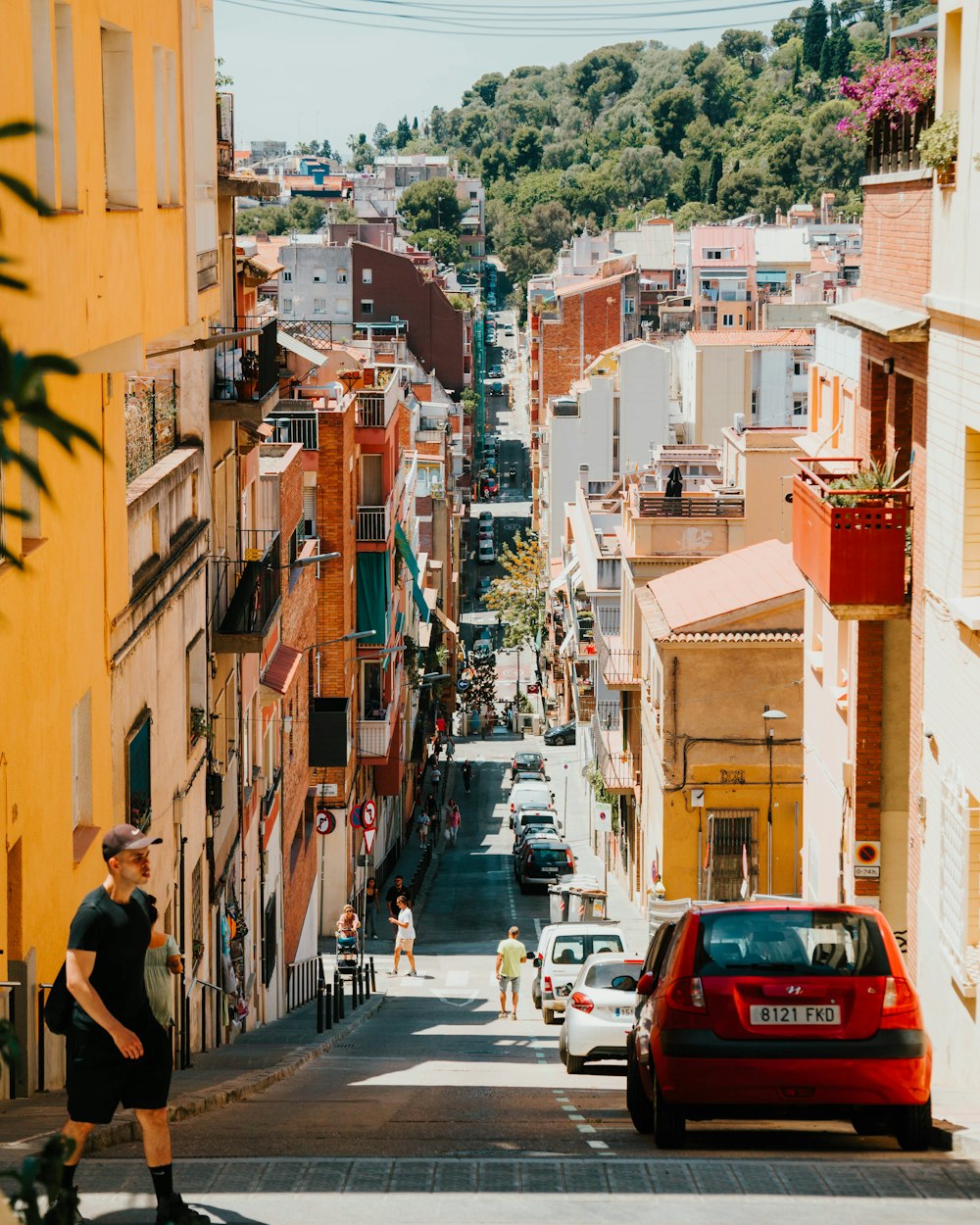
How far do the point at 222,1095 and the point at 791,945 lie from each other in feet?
14.8

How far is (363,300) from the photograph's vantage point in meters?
110

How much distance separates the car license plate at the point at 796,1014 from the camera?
9.80m

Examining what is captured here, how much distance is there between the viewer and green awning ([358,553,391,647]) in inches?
1807

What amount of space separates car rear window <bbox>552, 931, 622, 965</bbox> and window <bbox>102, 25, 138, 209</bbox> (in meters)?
14.0

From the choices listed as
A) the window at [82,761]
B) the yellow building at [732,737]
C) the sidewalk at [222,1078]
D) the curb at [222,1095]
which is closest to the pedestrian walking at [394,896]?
the sidewalk at [222,1078]

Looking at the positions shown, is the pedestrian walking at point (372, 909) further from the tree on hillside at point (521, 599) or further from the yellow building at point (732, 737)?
the tree on hillside at point (521, 599)

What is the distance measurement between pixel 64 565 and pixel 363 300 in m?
99.1

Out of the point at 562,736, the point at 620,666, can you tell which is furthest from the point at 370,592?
the point at 562,736

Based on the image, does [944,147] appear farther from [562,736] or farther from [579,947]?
[562,736]

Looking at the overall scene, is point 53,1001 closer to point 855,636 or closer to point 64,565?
point 64,565

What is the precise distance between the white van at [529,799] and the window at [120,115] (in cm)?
4848

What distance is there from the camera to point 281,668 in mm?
29734

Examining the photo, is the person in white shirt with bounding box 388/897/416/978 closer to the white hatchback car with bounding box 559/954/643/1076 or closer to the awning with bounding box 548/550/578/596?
the white hatchback car with bounding box 559/954/643/1076

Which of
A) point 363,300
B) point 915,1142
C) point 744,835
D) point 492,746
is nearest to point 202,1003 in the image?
point 915,1142
